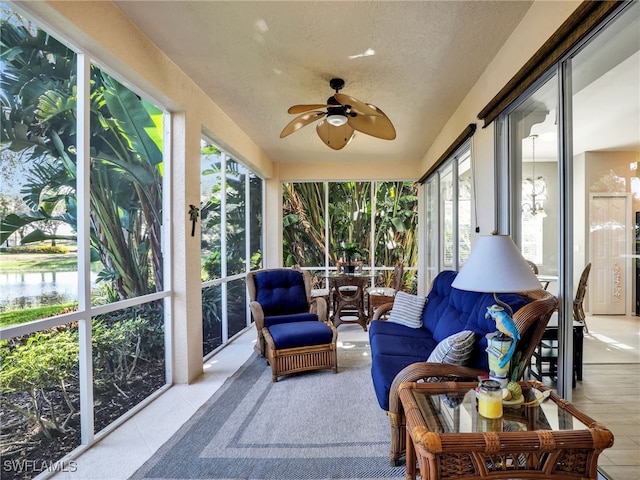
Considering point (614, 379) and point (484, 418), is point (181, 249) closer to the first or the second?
point (484, 418)

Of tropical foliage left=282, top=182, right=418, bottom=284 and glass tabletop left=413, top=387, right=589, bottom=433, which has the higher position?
tropical foliage left=282, top=182, right=418, bottom=284

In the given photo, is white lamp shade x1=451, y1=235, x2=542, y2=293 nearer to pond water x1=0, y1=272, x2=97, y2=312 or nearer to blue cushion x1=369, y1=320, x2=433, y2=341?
blue cushion x1=369, y1=320, x2=433, y2=341

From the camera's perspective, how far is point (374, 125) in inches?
110

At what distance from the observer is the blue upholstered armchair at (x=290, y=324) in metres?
3.03

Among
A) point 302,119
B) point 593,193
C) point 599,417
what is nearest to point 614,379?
point 599,417

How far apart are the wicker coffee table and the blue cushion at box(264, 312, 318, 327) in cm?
225

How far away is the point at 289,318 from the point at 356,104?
227 centimetres

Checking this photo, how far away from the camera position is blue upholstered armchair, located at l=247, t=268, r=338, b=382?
119 inches

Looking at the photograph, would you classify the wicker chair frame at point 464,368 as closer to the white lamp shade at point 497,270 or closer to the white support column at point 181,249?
the white lamp shade at point 497,270

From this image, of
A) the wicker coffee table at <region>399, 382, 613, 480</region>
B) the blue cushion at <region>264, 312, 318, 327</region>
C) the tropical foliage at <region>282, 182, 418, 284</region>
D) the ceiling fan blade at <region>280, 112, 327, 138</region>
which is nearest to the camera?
the wicker coffee table at <region>399, 382, 613, 480</region>

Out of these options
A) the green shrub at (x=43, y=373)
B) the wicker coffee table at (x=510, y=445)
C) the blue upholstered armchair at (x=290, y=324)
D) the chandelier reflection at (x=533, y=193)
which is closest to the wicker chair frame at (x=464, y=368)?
the wicker coffee table at (x=510, y=445)

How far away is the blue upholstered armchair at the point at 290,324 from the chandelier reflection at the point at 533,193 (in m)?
2.00

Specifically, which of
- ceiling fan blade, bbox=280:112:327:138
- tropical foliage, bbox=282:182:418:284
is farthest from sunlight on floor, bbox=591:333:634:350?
tropical foliage, bbox=282:182:418:284

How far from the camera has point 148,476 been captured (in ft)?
5.80
